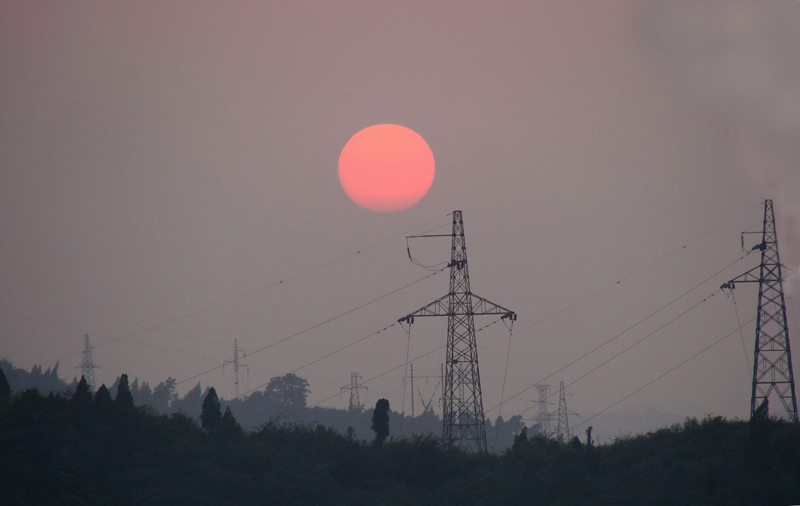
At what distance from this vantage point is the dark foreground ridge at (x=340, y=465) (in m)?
51.1

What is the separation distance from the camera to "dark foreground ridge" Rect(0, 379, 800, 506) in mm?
51094

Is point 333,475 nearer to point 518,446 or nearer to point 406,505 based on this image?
point 406,505

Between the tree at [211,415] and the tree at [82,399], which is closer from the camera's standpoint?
the tree at [82,399]

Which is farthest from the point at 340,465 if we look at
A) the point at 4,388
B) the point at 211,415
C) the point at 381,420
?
the point at 4,388

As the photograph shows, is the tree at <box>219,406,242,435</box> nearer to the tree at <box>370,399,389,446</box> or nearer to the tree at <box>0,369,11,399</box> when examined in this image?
the tree at <box>370,399,389,446</box>

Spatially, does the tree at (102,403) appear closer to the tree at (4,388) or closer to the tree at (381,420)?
the tree at (4,388)

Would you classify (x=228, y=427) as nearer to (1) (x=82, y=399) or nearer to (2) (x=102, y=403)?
(2) (x=102, y=403)

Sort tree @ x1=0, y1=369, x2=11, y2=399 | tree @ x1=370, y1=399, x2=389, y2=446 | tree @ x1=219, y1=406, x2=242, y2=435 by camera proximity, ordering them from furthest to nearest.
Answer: tree @ x1=370, y1=399, x2=389, y2=446, tree @ x1=219, y1=406, x2=242, y2=435, tree @ x1=0, y1=369, x2=11, y2=399

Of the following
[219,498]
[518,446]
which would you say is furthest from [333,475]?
[518,446]

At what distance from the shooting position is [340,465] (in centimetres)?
6303

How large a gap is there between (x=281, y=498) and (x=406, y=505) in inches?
A: 352

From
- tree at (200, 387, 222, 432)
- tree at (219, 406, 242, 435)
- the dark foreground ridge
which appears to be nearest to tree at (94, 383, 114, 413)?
the dark foreground ridge

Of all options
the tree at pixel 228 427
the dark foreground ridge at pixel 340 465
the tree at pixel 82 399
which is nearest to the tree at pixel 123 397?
the dark foreground ridge at pixel 340 465

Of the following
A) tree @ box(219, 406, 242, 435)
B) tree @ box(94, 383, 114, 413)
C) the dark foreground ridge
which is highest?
tree @ box(94, 383, 114, 413)
